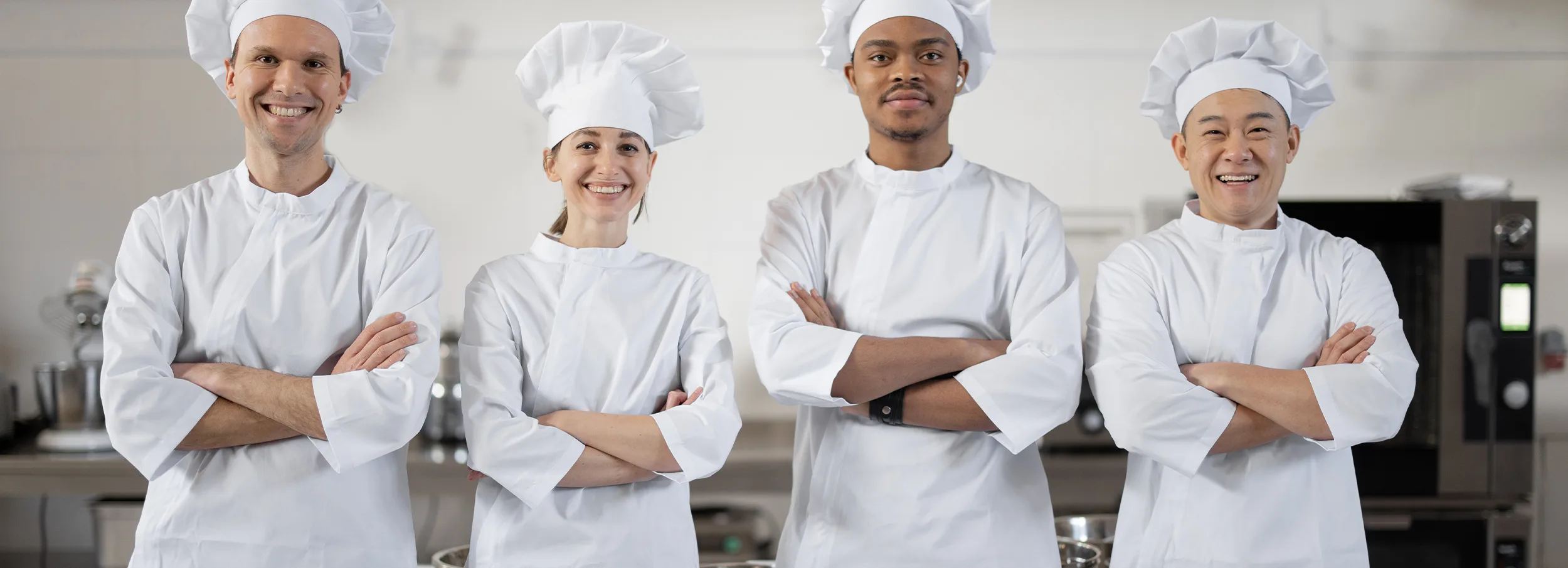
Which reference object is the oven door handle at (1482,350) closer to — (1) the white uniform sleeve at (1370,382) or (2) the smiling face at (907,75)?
(1) the white uniform sleeve at (1370,382)

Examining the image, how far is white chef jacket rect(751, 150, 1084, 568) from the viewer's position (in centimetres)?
171

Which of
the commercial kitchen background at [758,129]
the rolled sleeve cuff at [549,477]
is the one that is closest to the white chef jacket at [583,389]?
the rolled sleeve cuff at [549,477]

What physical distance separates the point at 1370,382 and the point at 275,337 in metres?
1.60

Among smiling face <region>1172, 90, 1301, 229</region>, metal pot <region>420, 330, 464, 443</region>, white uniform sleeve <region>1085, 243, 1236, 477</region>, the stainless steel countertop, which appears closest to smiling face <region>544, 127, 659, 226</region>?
white uniform sleeve <region>1085, 243, 1236, 477</region>

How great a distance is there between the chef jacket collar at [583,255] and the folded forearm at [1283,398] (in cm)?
93

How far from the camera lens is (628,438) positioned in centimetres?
159

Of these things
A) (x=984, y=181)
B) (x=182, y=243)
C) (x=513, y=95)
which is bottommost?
(x=182, y=243)

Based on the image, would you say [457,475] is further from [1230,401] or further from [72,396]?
[1230,401]

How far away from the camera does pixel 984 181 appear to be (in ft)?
6.32

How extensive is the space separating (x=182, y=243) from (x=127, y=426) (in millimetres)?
286

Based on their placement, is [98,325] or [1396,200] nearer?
[1396,200]

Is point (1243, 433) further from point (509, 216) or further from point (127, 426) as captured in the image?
point (509, 216)

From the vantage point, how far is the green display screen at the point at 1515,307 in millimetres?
2922

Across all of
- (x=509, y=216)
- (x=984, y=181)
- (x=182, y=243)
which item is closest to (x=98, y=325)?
(x=509, y=216)
